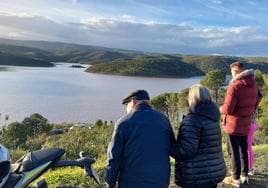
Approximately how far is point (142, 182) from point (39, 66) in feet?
505

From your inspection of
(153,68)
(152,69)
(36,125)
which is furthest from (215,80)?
(153,68)

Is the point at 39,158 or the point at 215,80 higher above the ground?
the point at 39,158

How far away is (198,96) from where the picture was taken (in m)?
4.58

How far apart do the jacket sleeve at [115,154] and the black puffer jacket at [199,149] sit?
1.76 feet

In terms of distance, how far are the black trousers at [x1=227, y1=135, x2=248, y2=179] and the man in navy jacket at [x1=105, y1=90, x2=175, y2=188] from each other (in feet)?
8.30

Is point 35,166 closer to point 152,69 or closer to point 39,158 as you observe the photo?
point 39,158

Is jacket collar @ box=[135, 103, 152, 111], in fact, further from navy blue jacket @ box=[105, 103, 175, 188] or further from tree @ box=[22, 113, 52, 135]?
tree @ box=[22, 113, 52, 135]

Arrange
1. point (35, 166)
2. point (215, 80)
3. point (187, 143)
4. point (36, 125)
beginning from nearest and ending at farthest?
1. point (35, 166)
2. point (187, 143)
3. point (36, 125)
4. point (215, 80)

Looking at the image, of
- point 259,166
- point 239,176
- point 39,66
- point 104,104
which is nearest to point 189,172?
point 239,176

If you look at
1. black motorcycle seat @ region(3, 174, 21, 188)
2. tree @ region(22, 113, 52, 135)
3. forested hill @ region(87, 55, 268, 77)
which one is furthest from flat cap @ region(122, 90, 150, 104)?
forested hill @ region(87, 55, 268, 77)

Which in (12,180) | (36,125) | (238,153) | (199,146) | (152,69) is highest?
(199,146)

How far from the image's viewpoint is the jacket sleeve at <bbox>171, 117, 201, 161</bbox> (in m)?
4.40

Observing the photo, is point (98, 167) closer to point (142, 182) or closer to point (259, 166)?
point (259, 166)

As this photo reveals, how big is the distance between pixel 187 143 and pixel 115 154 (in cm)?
70
